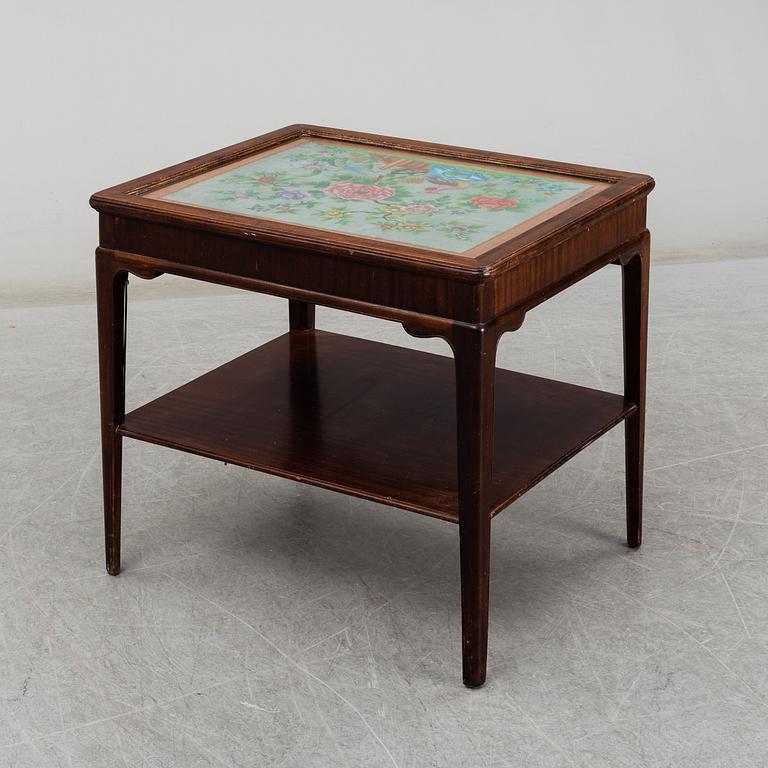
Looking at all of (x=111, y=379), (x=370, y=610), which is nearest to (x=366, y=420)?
(x=370, y=610)

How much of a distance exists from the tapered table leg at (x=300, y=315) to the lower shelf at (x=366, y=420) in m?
0.08

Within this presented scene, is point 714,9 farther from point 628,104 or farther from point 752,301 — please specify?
point 752,301

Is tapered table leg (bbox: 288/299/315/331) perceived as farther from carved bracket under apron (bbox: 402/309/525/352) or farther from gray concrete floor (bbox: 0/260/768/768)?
carved bracket under apron (bbox: 402/309/525/352)

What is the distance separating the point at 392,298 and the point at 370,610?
71 cm

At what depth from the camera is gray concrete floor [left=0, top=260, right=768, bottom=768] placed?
100 inches

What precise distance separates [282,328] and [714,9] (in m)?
2.03

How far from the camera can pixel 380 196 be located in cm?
284

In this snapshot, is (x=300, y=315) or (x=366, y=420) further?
(x=300, y=315)

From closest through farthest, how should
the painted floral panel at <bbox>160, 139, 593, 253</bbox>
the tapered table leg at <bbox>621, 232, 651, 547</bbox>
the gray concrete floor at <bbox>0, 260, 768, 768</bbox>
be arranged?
the gray concrete floor at <bbox>0, 260, 768, 768</bbox>, the painted floral panel at <bbox>160, 139, 593, 253</bbox>, the tapered table leg at <bbox>621, 232, 651, 547</bbox>

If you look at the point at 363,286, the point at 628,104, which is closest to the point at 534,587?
the point at 363,286

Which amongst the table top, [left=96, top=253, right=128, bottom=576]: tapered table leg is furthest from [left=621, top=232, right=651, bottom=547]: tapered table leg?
[left=96, top=253, right=128, bottom=576]: tapered table leg

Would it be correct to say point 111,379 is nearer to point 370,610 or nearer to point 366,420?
point 366,420

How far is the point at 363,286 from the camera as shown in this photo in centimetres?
254

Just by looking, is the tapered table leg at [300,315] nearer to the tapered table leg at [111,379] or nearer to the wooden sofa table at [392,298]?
the wooden sofa table at [392,298]
